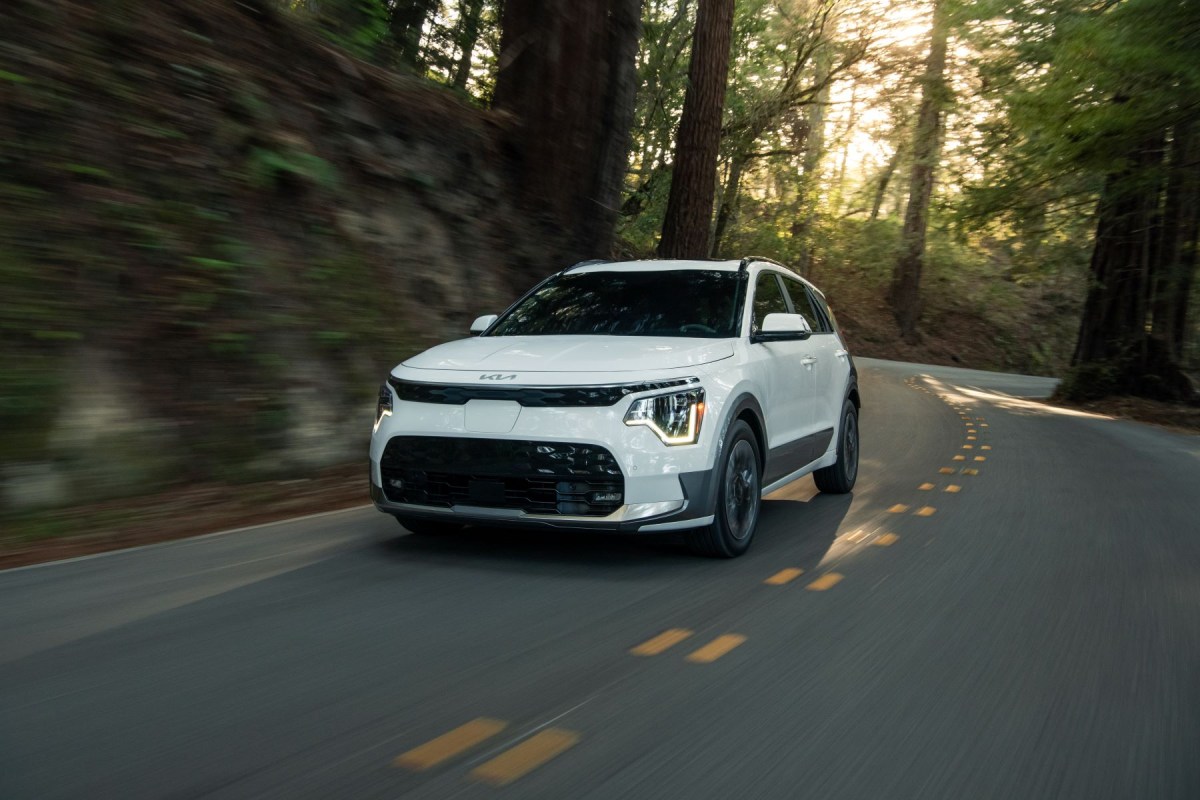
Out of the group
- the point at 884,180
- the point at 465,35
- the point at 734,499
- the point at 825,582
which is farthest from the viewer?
the point at 884,180

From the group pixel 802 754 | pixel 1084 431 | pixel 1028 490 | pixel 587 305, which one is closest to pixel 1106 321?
pixel 1084 431

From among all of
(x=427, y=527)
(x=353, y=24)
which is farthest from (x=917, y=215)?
(x=427, y=527)

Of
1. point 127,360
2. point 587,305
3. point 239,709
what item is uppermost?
point 587,305

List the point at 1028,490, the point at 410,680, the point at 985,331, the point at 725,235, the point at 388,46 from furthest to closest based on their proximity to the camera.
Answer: the point at 985,331
the point at 725,235
the point at 388,46
the point at 1028,490
the point at 410,680

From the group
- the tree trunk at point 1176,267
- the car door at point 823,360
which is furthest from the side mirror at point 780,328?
the tree trunk at point 1176,267

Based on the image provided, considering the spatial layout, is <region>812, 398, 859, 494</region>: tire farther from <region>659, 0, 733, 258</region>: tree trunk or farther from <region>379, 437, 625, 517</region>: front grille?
<region>659, 0, 733, 258</region>: tree trunk

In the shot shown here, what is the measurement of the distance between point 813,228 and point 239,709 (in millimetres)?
28192

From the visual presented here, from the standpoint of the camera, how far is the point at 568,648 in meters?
4.79

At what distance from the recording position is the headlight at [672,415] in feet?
19.6

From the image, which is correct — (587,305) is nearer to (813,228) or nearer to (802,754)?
(802,754)

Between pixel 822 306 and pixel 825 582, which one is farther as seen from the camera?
pixel 822 306

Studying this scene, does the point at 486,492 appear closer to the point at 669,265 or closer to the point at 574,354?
the point at 574,354

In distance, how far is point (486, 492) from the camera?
19.6ft

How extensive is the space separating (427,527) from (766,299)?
9.18ft
